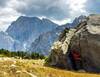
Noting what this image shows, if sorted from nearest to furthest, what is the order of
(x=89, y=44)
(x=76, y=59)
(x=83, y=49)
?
(x=89, y=44)
(x=83, y=49)
(x=76, y=59)

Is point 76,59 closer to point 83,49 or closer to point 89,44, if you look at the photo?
point 83,49

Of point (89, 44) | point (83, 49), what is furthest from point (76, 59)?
point (89, 44)

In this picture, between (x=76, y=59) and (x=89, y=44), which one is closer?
(x=89, y=44)

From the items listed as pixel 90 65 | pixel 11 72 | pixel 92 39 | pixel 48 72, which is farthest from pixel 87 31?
pixel 11 72

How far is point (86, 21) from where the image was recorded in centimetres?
5366

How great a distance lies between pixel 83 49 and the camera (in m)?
51.1

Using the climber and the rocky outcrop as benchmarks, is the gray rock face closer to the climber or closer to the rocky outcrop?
the rocky outcrop

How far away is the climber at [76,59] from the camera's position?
5106cm

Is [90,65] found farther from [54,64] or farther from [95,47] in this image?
[54,64]

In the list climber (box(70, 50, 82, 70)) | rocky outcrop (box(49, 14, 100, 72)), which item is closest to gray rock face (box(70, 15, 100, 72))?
rocky outcrop (box(49, 14, 100, 72))

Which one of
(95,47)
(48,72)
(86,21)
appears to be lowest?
(48,72)

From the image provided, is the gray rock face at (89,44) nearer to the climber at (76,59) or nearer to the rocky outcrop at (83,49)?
the rocky outcrop at (83,49)

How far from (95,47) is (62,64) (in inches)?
261

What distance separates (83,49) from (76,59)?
2119 millimetres
